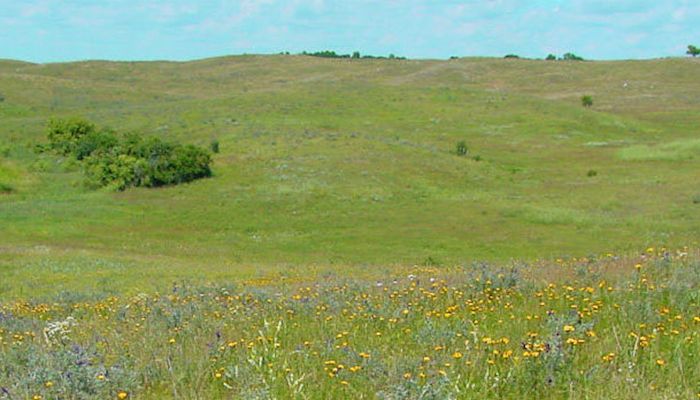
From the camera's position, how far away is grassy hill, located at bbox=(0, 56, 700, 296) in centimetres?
3316

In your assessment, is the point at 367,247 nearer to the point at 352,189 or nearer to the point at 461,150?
the point at 352,189

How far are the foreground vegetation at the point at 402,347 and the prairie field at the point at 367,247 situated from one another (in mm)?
31

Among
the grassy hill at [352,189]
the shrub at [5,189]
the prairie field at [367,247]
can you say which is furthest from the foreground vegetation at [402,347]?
the shrub at [5,189]

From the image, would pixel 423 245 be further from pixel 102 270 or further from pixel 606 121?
pixel 606 121

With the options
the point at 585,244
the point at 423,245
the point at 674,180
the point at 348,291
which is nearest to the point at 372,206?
the point at 423,245

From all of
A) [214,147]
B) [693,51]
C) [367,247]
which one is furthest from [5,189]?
[693,51]

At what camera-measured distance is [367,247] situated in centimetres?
3534

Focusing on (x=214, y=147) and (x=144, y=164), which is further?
(x=214, y=147)

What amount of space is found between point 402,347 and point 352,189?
4074cm

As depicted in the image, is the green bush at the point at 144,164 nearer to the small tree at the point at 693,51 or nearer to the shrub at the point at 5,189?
the shrub at the point at 5,189

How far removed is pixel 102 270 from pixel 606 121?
63.0 meters

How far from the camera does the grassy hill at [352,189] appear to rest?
33156 millimetres

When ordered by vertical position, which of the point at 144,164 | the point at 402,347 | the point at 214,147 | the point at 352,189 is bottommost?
the point at 352,189

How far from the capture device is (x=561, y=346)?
21.5ft
